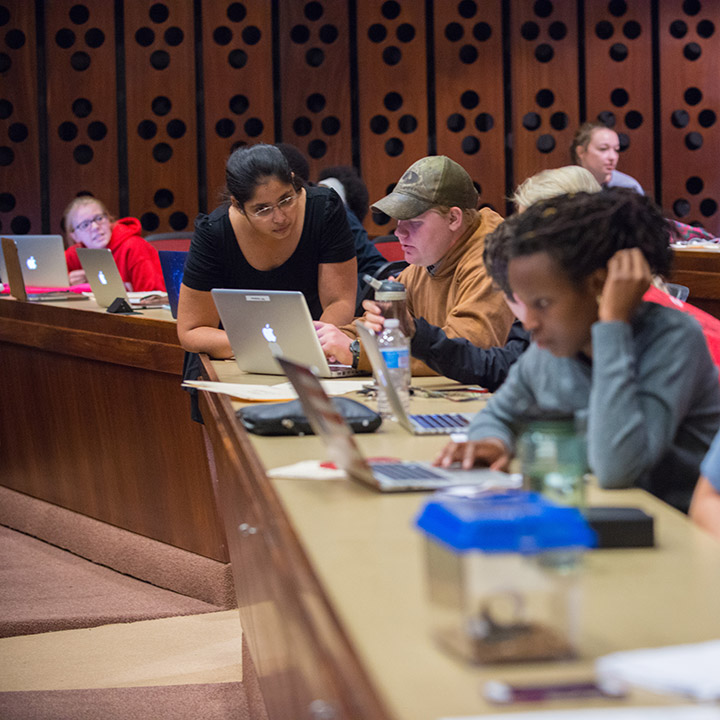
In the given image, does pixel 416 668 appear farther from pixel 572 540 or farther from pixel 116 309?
pixel 116 309

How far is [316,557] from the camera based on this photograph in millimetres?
1154

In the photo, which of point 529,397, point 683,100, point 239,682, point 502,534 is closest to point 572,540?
point 502,534

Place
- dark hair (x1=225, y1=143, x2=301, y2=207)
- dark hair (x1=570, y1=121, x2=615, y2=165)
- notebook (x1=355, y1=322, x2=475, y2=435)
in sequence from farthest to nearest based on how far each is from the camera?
1. dark hair (x1=570, y1=121, x2=615, y2=165)
2. dark hair (x1=225, y1=143, x2=301, y2=207)
3. notebook (x1=355, y1=322, x2=475, y2=435)

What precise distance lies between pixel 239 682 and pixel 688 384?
6.13 ft

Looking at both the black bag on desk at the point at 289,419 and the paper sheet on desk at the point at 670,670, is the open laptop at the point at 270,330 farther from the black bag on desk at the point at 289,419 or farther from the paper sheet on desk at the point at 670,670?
the paper sheet on desk at the point at 670,670

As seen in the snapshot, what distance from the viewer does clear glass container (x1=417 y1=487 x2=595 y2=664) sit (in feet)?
2.67

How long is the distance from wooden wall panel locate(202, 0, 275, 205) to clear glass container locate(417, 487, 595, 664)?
6.12 m

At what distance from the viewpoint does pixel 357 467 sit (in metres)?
1.45

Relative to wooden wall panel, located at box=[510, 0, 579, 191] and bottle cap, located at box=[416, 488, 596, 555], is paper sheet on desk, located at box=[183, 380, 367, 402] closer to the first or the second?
bottle cap, located at box=[416, 488, 596, 555]

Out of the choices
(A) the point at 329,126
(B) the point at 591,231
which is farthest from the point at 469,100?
(B) the point at 591,231

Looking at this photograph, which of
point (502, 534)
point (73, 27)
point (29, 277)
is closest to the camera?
point (502, 534)

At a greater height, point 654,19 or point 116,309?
point 654,19

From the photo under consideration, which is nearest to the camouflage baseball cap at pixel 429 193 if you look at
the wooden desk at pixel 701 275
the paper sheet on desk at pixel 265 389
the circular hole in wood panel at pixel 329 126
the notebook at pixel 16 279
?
the paper sheet on desk at pixel 265 389

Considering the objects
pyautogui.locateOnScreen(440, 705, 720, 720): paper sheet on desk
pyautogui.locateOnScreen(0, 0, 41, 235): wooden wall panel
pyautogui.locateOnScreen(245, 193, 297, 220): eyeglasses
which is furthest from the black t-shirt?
pyautogui.locateOnScreen(0, 0, 41, 235): wooden wall panel
